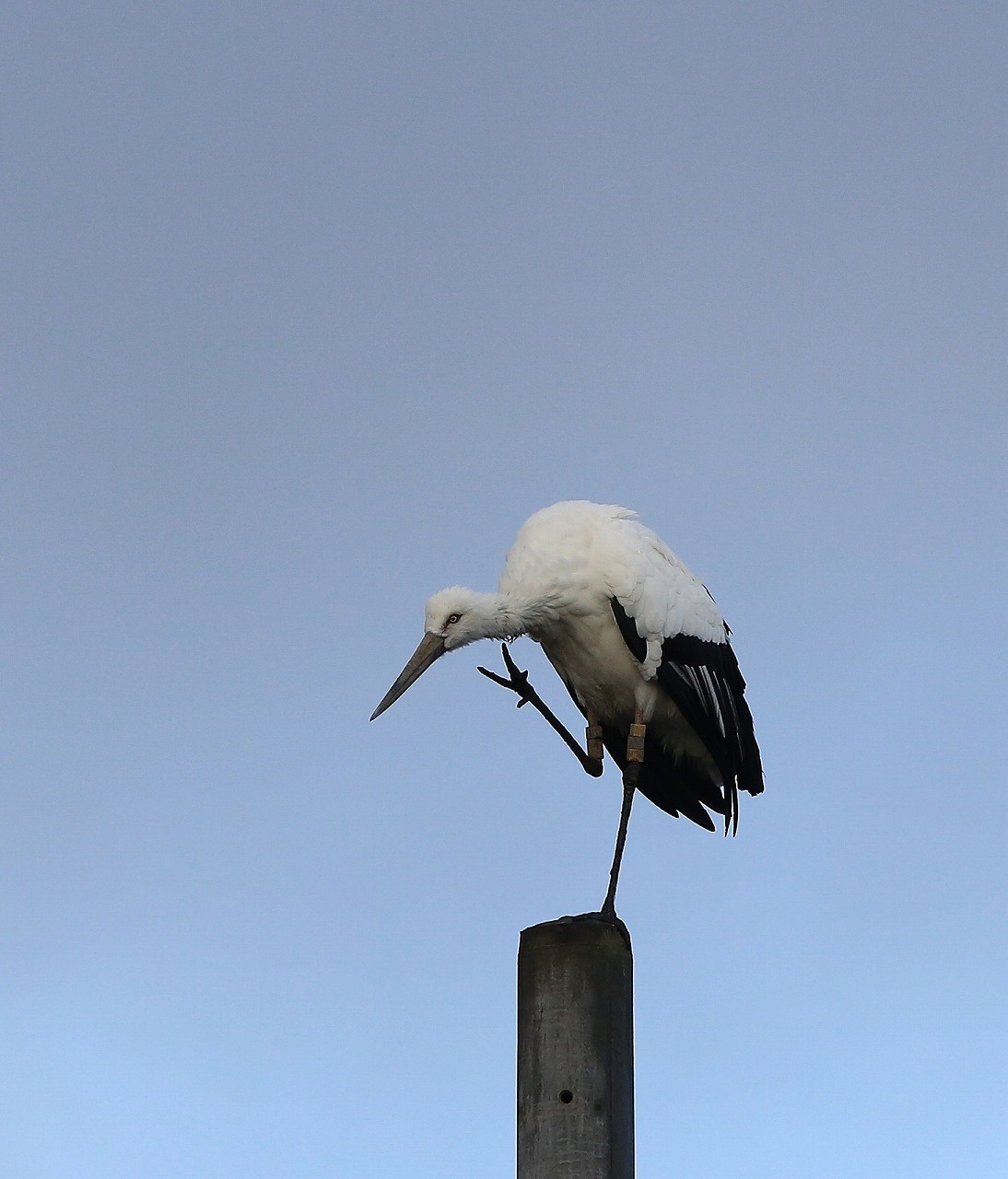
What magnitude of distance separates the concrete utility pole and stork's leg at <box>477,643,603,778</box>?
228 centimetres

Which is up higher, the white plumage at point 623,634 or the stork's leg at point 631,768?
the white plumage at point 623,634

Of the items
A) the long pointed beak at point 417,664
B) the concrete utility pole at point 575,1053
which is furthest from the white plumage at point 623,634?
the concrete utility pole at point 575,1053

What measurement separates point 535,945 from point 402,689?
2.27 metres

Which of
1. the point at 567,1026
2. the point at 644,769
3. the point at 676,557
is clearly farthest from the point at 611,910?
the point at 567,1026

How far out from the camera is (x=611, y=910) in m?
6.82

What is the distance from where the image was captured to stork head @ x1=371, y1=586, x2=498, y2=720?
693 cm

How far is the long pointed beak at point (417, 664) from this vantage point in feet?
22.5

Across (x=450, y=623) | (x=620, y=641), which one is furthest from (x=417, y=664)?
(x=620, y=641)

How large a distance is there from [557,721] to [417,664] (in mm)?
723

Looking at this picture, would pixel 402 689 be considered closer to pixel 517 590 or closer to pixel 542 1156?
pixel 517 590

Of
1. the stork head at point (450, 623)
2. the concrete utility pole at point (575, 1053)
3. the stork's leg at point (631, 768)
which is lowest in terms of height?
the concrete utility pole at point (575, 1053)

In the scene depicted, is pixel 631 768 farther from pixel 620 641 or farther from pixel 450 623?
pixel 450 623

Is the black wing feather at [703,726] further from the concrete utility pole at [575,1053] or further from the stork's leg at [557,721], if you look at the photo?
the concrete utility pole at [575,1053]

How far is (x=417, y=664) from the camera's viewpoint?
6.95 meters
